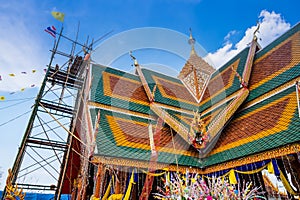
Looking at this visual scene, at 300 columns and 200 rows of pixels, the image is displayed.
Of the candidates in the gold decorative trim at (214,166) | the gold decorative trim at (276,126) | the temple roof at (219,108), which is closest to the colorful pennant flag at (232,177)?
Result: the gold decorative trim at (214,166)

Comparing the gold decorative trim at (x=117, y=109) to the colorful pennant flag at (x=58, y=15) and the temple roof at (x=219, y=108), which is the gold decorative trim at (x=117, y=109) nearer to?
the temple roof at (x=219, y=108)

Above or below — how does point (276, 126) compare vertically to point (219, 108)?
below

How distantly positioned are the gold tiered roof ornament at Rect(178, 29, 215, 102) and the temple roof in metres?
0.74

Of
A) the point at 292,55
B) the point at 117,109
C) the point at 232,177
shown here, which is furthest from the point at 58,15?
the point at 292,55

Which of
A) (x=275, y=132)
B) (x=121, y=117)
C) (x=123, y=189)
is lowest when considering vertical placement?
(x=123, y=189)

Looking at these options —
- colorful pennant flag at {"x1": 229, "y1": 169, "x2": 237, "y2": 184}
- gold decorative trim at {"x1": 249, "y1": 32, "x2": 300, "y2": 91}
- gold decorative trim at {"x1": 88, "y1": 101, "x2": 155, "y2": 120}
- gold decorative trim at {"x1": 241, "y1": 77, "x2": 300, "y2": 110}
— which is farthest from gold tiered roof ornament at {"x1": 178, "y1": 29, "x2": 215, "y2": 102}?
colorful pennant flag at {"x1": 229, "y1": 169, "x2": 237, "y2": 184}

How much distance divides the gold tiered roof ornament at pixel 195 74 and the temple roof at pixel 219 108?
2.42ft

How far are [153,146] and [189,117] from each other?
3563 millimetres

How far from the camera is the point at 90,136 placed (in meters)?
5.57

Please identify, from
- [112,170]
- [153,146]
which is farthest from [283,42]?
[112,170]

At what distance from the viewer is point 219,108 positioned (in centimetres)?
853

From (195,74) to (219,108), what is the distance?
422 cm

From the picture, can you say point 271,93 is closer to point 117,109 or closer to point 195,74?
point 117,109

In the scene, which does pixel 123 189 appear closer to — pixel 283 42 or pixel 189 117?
pixel 189 117
